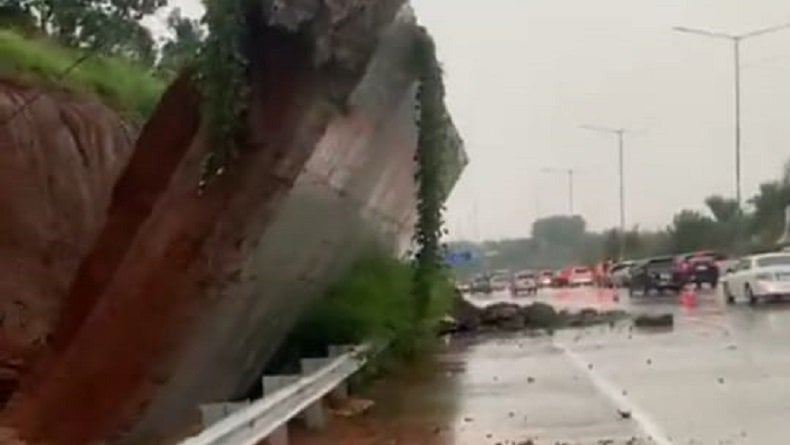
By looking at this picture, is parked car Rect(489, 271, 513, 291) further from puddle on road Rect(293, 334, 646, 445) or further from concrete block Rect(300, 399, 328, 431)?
concrete block Rect(300, 399, 328, 431)

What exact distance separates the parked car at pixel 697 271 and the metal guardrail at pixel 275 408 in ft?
182

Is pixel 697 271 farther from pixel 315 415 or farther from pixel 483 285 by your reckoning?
pixel 315 415

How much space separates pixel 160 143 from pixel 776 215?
98443mm

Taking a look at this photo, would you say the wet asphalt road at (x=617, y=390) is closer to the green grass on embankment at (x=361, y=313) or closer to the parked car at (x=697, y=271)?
the green grass on embankment at (x=361, y=313)

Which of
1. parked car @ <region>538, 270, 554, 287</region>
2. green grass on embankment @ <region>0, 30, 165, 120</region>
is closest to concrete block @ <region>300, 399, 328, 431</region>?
green grass on embankment @ <region>0, 30, 165, 120</region>

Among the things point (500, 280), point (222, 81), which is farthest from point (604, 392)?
point (500, 280)

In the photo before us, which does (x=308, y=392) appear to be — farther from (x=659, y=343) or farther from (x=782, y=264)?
(x=782, y=264)

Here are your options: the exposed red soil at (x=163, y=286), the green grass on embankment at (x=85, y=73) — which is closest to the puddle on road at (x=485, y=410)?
the exposed red soil at (x=163, y=286)

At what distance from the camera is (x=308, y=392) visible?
44.0ft

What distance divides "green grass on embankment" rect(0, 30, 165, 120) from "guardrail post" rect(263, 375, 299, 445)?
2.77 metres

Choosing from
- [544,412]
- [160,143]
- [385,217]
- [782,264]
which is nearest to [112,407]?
[160,143]

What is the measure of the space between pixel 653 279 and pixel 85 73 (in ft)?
188

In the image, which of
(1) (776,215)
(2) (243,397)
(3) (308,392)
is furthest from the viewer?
(1) (776,215)

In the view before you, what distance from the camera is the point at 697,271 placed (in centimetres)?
7244
